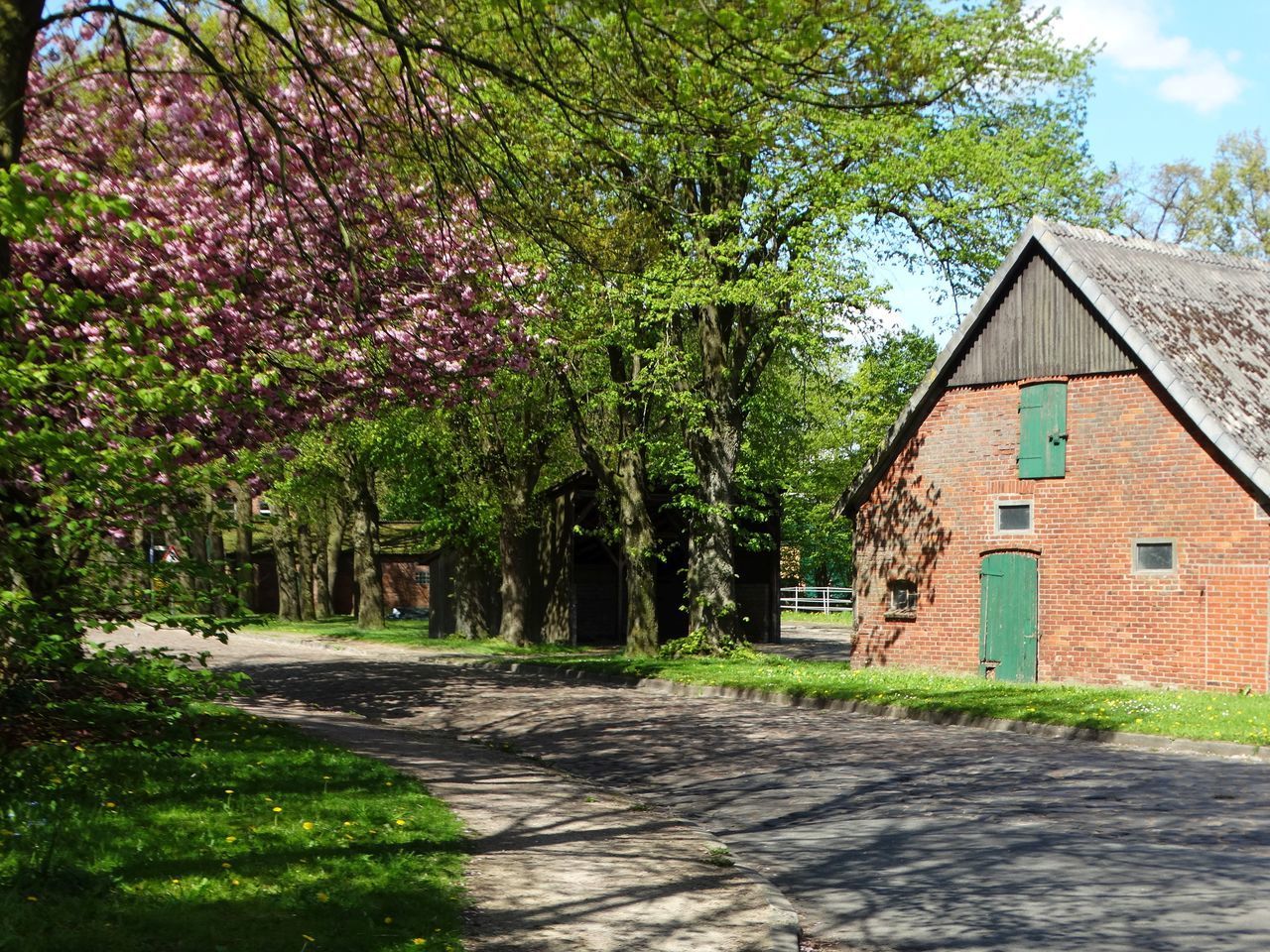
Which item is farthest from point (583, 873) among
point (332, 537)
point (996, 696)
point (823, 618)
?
point (823, 618)

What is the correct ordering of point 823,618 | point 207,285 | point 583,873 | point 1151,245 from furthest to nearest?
point 823,618 → point 1151,245 → point 207,285 → point 583,873

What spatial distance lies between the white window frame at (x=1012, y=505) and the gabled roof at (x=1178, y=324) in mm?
2699

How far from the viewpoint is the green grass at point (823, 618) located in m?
60.6

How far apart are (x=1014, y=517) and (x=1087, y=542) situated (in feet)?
5.61

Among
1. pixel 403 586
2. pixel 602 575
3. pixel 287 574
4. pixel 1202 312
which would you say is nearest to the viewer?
pixel 1202 312

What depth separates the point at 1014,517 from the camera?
2664 centimetres

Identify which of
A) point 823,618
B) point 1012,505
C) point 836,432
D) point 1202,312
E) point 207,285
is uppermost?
point 836,432

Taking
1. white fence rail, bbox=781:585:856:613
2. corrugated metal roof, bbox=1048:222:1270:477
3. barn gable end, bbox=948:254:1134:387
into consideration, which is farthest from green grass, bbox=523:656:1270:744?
white fence rail, bbox=781:585:856:613

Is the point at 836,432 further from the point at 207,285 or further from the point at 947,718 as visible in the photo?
the point at 207,285

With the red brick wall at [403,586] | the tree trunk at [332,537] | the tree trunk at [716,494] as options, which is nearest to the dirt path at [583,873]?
the tree trunk at [716,494]

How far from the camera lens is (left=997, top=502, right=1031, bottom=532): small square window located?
26.4m

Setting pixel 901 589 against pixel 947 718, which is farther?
pixel 901 589

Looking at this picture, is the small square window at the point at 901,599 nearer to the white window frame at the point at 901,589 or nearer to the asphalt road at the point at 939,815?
the white window frame at the point at 901,589

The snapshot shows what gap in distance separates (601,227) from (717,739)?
397 inches
